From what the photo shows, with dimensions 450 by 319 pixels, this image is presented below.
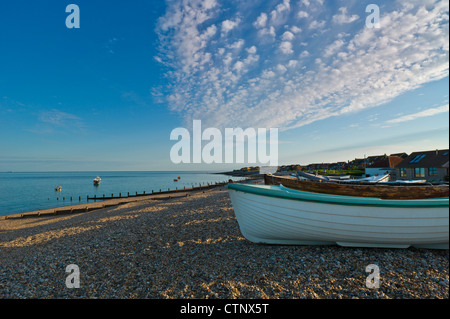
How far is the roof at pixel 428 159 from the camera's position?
27.8 meters

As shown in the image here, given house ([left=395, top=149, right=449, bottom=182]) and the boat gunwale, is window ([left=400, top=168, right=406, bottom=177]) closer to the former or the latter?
house ([left=395, top=149, right=449, bottom=182])

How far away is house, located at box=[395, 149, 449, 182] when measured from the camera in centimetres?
2748

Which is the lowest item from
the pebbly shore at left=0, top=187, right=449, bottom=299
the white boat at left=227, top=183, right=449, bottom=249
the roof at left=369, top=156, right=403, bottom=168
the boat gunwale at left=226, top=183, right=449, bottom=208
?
the pebbly shore at left=0, top=187, right=449, bottom=299

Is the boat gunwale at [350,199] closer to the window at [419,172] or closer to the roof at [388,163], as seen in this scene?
the window at [419,172]

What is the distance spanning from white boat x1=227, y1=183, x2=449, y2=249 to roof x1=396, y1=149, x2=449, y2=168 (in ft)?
111

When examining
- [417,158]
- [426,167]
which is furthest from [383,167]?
[426,167]

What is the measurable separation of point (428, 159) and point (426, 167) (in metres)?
1.93

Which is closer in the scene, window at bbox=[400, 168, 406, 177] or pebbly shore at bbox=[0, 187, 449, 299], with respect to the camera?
pebbly shore at bbox=[0, 187, 449, 299]

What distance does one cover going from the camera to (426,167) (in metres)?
29.0

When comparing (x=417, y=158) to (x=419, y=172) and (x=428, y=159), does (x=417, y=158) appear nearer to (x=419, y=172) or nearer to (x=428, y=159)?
(x=428, y=159)

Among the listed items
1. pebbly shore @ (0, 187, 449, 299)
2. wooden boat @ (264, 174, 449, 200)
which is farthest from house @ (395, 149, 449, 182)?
pebbly shore @ (0, 187, 449, 299)
